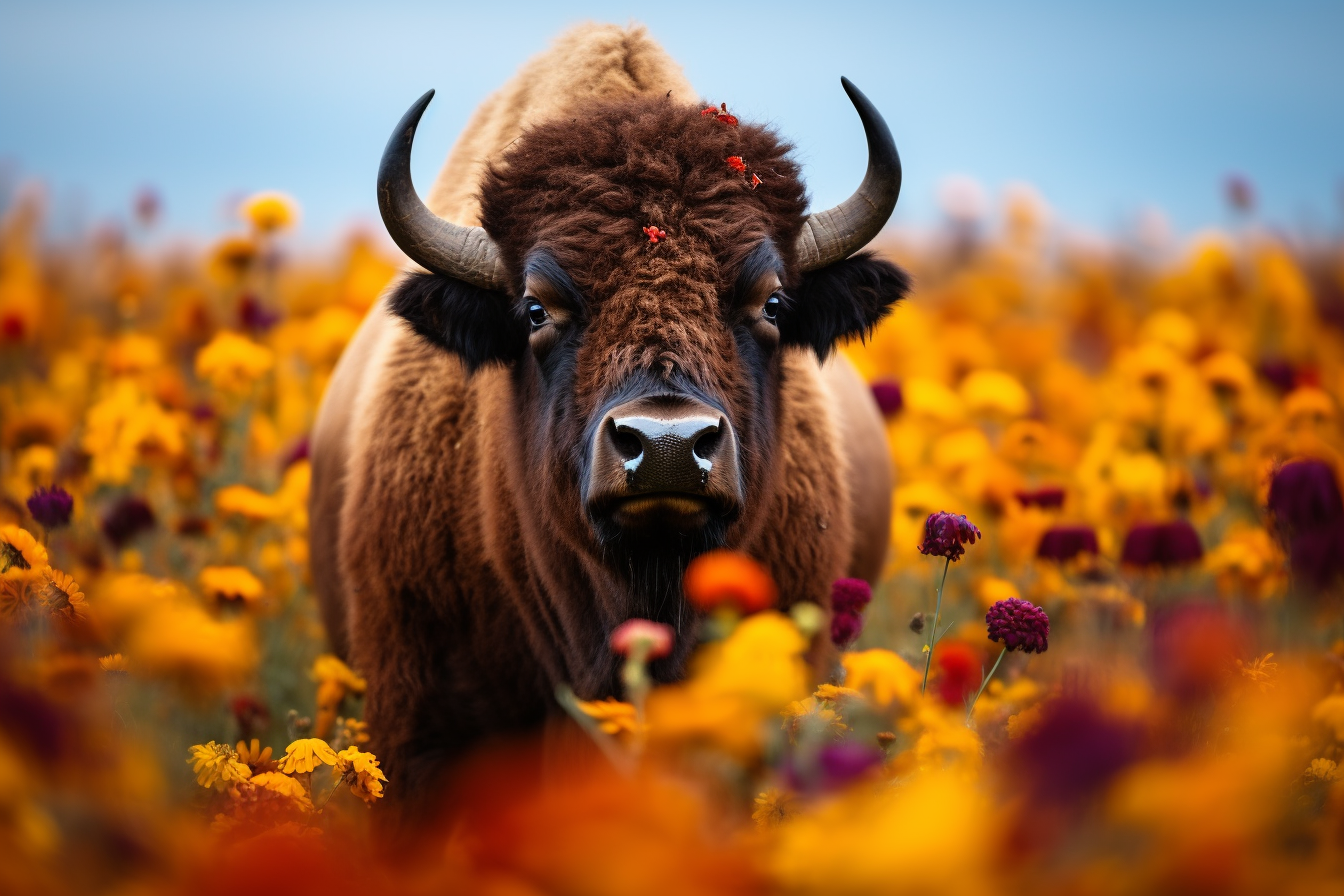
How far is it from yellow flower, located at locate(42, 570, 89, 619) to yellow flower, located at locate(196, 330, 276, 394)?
10.7 feet

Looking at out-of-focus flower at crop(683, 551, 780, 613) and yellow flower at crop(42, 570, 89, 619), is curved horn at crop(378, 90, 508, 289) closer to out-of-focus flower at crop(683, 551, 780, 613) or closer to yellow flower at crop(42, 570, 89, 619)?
yellow flower at crop(42, 570, 89, 619)

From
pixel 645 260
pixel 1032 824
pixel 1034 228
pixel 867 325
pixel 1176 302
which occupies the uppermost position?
pixel 1034 228

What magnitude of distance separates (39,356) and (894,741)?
7036mm

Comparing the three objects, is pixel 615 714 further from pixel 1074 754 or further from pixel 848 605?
pixel 848 605

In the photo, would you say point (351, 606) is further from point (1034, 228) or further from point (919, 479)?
point (1034, 228)

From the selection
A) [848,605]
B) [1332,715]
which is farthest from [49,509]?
[1332,715]

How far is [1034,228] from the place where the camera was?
13.5 m

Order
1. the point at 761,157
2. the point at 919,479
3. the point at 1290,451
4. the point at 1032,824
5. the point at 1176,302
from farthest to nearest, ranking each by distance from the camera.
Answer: the point at 1176,302, the point at 919,479, the point at 1290,451, the point at 761,157, the point at 1032,824

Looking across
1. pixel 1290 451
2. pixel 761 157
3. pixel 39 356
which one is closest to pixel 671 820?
pixel 761 157

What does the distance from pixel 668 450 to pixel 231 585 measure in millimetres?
1843

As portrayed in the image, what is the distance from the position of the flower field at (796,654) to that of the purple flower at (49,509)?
17mm

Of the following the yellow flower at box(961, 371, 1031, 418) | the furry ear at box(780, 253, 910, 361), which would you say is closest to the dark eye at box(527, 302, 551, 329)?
the furry ear at box(780, 253, 910, 361)

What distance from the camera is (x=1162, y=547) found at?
4.40m

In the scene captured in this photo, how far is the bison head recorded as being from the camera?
2895 mm
